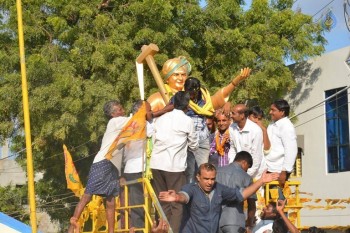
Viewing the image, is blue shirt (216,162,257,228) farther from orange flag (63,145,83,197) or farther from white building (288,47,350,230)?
white building (288,47,350,230)

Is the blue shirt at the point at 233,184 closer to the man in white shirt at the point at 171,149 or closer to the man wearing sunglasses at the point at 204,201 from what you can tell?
the man wearing sunglasses at the point at 204,201

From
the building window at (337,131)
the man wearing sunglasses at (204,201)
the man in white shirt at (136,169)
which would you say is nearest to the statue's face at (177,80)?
the man in white shirt at (136,169)

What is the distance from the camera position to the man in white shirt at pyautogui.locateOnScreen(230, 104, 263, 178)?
380 inches

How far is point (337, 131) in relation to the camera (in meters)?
23.3

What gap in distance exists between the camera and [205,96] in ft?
31.7

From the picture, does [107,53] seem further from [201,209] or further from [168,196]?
[168,196]

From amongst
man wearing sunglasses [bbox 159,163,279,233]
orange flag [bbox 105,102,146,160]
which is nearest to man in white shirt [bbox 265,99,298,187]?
man wearing sunglasses [bbox 159,163,279,233]

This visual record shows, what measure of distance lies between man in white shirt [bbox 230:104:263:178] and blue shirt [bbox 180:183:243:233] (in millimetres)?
1713

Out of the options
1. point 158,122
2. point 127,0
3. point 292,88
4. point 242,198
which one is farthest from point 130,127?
point 292,88

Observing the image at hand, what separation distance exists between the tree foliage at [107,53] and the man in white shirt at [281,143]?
9632 millimetres

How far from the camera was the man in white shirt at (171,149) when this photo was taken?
8.55 m

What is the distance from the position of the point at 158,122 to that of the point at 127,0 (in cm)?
1299

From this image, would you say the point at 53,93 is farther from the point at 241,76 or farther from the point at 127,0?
the point at 241,76

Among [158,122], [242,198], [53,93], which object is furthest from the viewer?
[53,93]
